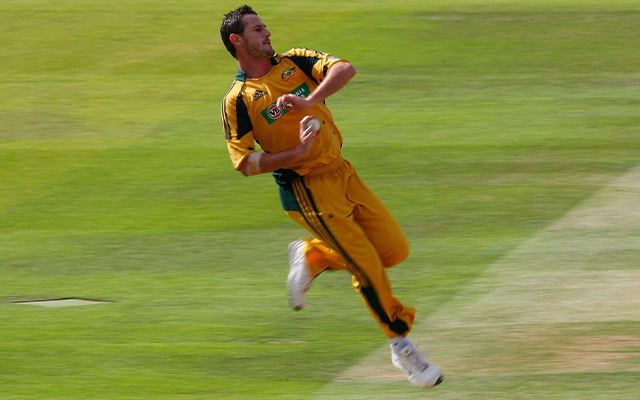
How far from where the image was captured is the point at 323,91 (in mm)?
6574

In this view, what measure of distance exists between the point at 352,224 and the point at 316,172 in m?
0.40

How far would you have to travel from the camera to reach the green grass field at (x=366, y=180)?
23.6ft

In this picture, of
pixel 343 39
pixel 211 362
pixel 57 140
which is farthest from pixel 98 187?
pixel 343 39

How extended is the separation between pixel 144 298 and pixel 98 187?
412 centimetres

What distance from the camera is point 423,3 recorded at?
22844 mm

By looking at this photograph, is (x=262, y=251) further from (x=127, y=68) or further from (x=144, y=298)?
(x=127, y=68)

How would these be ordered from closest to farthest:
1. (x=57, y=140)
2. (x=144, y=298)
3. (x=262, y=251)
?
(x=144, y=298), (x=262, y=251), (x=57, y=140)

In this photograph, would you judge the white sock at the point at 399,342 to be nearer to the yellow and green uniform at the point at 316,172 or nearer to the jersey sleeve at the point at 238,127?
the yellow and green uniform at the point at 316,172

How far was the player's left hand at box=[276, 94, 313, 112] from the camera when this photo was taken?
6410mm

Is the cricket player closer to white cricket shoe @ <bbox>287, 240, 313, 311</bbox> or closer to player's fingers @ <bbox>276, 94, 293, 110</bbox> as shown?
player's fingers @ <bbox>276, 94, 293, 110</bbox>

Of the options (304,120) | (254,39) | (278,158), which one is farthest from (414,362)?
(254,39)

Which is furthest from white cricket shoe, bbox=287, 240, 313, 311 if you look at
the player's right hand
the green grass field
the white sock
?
the player's right hand

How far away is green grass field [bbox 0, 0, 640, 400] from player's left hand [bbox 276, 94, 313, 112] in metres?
1.75

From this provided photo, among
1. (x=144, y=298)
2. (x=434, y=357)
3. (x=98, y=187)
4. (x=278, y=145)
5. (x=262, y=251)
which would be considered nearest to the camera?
(x=278, y=145)
